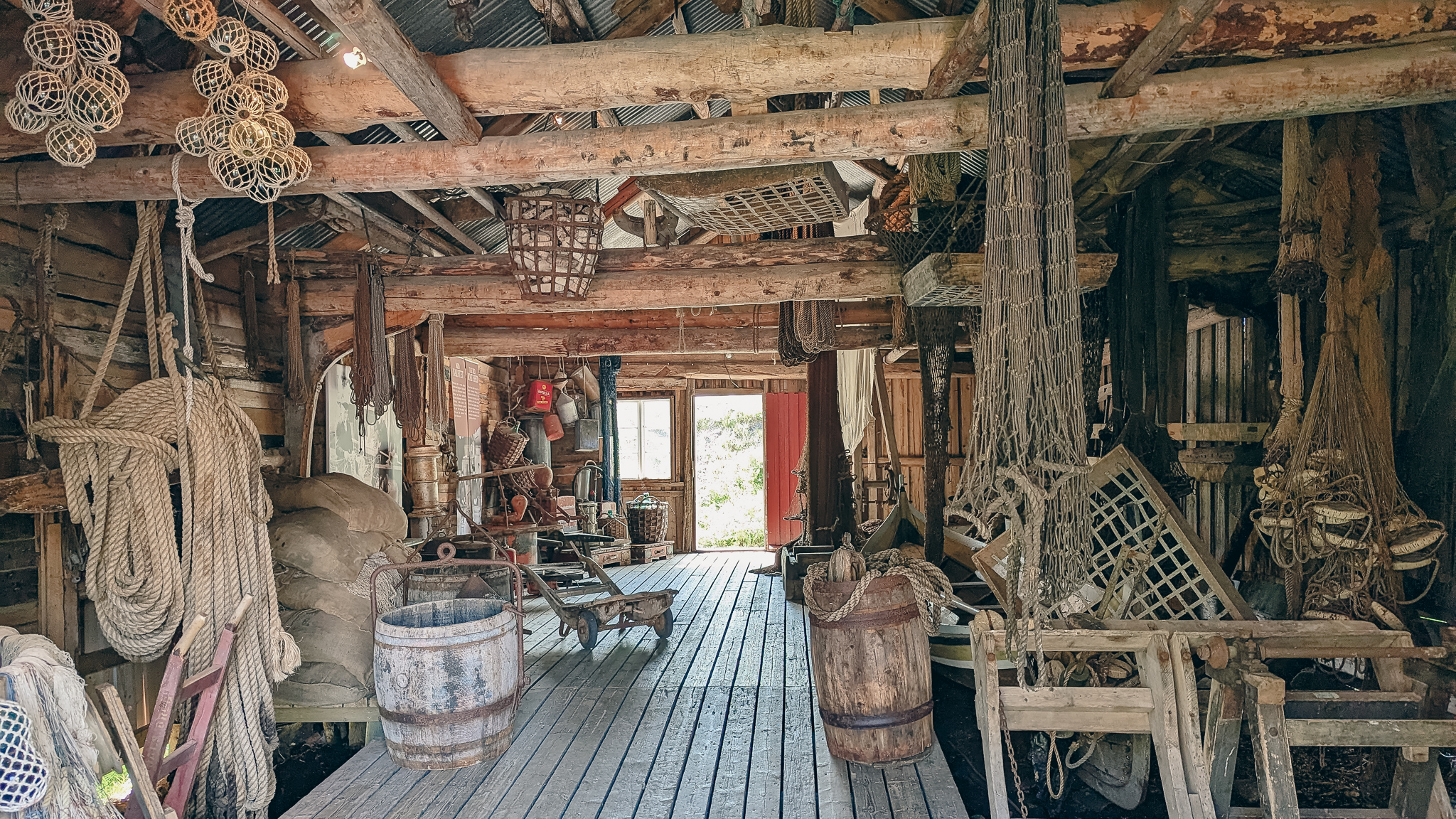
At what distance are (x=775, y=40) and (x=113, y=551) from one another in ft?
11.3

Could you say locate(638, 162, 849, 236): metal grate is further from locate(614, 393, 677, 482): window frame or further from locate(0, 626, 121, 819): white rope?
locate(614, 393, 677, 482): window frame

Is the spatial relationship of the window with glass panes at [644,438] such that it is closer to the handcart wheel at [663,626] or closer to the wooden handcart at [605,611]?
the wooden handcart at [605,611]

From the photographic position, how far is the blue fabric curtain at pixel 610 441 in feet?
35.1

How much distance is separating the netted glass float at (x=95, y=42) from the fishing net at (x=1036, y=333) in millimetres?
2922

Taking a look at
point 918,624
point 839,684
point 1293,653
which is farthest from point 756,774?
point 1293,653

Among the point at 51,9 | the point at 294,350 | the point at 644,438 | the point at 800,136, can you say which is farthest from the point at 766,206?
the point at 644,438

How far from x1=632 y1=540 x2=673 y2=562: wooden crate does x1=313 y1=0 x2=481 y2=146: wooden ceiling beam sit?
769 centimetres

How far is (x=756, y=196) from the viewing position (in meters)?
3.93

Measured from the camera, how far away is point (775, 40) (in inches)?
109

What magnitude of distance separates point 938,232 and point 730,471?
438 inches

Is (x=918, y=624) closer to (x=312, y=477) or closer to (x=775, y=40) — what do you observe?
(x=775, y=40)

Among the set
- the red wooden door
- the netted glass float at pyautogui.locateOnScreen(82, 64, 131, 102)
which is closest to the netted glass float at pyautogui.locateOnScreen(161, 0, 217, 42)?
the netted glass float at pyautogui.locateOnScreen(82, 64, 131, 102)

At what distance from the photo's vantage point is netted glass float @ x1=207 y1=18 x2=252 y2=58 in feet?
8.39

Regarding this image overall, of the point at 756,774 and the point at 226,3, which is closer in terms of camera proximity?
the point at 226,3
